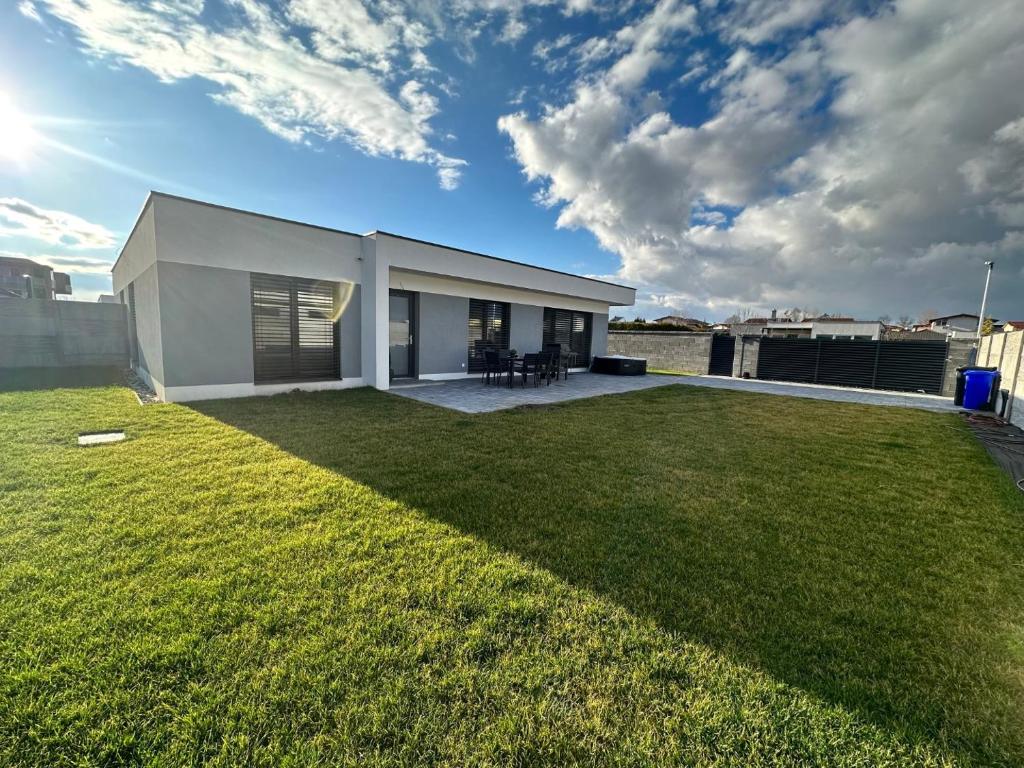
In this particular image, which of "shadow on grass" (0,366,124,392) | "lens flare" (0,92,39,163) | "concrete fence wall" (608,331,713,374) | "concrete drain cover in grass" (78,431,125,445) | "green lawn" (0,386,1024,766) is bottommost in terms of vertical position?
"green lawn" (0,386,1024,766)

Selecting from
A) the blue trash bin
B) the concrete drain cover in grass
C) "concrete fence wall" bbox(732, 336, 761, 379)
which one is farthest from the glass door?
the blue trash bin

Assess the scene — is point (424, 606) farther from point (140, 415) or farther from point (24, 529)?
point (140, 415)

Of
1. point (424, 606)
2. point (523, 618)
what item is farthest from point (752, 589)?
point (424, 606)

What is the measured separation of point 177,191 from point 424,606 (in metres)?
8.96

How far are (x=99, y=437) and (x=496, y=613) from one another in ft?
19.8

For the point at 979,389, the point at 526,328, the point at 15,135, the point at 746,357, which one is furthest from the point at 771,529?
the point at 746,357

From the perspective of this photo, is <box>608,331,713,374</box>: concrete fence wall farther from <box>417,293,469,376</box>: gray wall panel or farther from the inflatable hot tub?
<box>417,293,469,376</box>: gray wall panel

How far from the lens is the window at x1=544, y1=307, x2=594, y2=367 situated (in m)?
15.1

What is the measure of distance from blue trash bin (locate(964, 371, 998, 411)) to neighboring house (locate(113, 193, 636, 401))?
11349mm

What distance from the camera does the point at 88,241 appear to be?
13008mm

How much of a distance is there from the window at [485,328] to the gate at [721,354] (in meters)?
10.0

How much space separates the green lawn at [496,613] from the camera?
4.93ft

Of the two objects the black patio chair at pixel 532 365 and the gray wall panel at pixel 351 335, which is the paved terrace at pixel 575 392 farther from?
the gray wall panel at pixel 351 335

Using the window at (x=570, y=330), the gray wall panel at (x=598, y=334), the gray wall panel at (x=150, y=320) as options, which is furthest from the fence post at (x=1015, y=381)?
the gray wall panel at (x=150, y=320)
